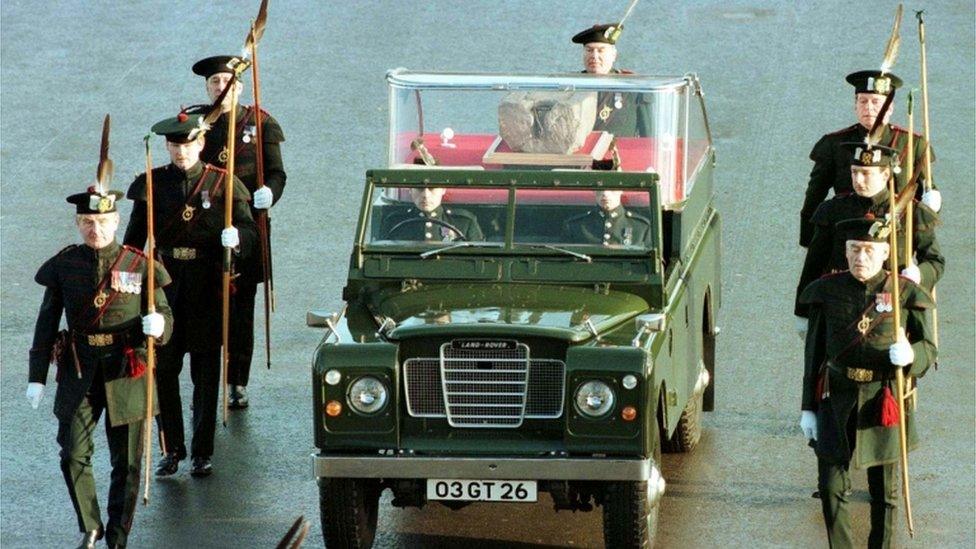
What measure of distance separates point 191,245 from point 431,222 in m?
1.79

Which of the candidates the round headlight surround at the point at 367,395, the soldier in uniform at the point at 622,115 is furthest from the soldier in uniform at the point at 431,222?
the round headlight surround at the point at 367,395

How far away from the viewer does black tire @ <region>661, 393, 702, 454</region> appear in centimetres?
1178

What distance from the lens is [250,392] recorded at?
13.3 meters

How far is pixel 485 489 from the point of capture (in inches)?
377

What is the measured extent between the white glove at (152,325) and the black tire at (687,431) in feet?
10.4

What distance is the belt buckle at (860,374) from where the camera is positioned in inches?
380

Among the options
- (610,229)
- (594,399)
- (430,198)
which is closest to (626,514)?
(594,399)

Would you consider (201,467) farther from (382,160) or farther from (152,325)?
(382,160)

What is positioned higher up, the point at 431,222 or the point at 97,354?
the point at 431,222

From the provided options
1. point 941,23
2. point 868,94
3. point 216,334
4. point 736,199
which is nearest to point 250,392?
point 216,334

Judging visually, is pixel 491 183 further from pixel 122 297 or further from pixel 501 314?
pixel 122 297

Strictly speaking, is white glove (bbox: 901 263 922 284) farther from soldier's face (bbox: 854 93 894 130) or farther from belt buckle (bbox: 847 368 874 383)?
soldier's face (bbox: 854 93 894 130)

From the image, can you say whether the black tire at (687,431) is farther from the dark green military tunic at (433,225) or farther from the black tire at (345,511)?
the black tire at (345,511)

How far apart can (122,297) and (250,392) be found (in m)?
3.00
